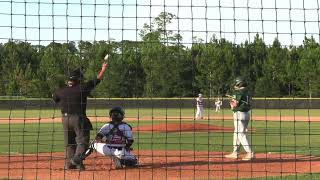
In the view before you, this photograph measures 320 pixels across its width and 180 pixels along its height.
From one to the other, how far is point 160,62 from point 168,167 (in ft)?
26.1

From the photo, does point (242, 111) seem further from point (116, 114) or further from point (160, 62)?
point (160, 62)

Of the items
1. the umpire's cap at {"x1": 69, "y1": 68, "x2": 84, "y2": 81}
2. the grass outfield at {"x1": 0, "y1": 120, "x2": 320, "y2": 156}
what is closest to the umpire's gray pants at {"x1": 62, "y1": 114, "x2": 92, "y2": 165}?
the umpire's cap at {"x1": 69, "y1": 68, "x2": 84, "y2": 81}

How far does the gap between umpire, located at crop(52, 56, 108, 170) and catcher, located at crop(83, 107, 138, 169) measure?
1.23ft

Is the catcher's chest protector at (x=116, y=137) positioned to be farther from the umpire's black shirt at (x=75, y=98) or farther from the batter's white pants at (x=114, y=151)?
the umpire's black shirt at (x=75, y=98)

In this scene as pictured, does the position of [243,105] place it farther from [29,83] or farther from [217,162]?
[29,83]

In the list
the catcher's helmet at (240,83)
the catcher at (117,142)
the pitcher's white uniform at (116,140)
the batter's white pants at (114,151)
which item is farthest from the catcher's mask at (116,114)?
the catcher's helmet at (240,83)

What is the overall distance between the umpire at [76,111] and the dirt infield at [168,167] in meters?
0.30

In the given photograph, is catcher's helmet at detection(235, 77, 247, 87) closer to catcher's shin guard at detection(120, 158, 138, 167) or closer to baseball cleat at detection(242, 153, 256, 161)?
baseball cleat at detection(242, 153, 256, 161)

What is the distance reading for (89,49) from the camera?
11.7 meters

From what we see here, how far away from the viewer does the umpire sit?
10.2 m

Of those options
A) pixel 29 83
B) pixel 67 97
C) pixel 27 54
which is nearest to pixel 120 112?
pixel 67 97

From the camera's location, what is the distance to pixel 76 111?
33.8 ft

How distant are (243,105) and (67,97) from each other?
372 centimetres

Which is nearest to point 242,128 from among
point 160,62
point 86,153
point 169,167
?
point 169,167
